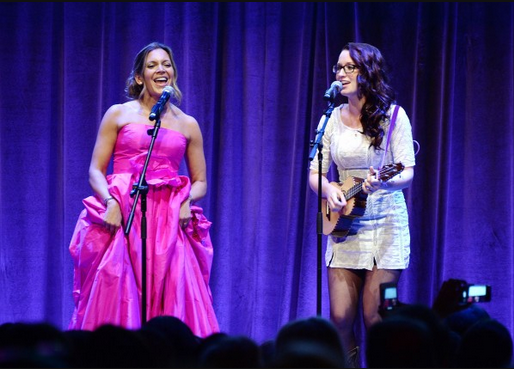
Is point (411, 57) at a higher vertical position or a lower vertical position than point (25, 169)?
higher

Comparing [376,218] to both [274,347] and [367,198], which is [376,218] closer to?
[367,198]

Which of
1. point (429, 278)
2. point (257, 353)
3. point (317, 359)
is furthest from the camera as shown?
point (429, 278)


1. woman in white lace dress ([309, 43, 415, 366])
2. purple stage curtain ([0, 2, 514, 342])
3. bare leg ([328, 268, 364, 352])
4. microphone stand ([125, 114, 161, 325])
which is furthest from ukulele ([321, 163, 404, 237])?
purple stage curtain ([0, 2, 514, 342])

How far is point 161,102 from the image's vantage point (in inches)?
174

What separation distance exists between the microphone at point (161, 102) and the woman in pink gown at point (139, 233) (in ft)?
0.08

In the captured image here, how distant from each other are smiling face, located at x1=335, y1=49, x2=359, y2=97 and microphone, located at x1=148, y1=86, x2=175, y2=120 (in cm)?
95

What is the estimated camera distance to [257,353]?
8.25 ft

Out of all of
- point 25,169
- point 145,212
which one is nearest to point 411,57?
point 145,212

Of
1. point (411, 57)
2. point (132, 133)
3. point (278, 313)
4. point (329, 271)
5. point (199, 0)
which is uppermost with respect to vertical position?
point (199, 0)

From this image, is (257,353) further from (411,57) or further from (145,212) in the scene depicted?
(411,57)

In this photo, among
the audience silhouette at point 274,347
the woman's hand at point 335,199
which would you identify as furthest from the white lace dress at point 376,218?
the audience silhouette at point 274,347

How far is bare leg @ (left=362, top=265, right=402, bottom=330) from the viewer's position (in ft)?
14.9

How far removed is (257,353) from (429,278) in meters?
3.49

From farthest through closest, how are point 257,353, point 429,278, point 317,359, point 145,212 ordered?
point 429,278
point 145,212
point 257,353
point 317,359
